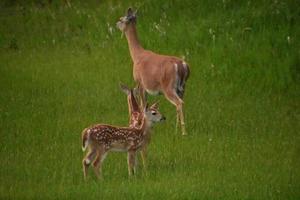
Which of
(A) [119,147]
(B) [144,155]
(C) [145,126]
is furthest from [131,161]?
(C) [145,126]

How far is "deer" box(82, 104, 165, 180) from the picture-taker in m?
13.9

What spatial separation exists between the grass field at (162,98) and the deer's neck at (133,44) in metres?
0.92

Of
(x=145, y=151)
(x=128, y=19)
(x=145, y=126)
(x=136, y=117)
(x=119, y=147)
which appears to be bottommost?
(x=145, y=151)

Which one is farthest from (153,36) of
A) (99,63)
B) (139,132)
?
(139,132)

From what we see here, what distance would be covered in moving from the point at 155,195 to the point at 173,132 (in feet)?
13.1

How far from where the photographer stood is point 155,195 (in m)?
13.2

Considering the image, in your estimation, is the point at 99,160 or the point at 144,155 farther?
the point at 144,155

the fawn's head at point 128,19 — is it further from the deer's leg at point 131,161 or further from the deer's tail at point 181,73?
the deer's leg at point 131,161

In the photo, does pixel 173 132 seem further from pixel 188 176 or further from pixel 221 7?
pixel 221 7

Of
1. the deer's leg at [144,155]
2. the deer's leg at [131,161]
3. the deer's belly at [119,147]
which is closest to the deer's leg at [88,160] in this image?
the deer's belly at [119,147]

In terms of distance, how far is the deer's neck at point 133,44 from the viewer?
1903cm

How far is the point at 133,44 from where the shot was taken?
1939 centimetres

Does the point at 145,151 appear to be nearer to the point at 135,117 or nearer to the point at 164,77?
the point at 135,117

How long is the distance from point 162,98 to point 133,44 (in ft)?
4.12
